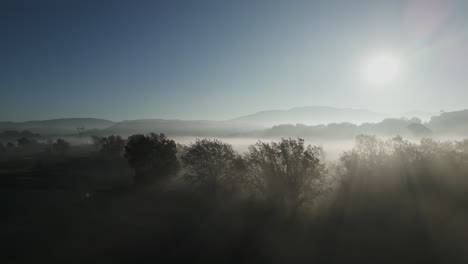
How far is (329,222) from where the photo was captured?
134ft

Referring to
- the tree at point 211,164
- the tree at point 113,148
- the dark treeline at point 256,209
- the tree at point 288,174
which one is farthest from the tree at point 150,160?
the tree at point 113,148

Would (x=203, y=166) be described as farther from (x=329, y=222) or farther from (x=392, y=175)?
(x=392, y=175)

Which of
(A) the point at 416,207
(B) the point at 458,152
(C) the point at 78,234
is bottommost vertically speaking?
(C) the point at 78,234

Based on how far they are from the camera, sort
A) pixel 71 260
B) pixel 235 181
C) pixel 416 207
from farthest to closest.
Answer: pixel 235 181
pixel 416 207
pixel 71 260

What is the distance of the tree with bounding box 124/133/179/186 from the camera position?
65.3m

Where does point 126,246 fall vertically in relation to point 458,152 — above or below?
below

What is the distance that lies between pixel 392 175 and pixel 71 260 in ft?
207

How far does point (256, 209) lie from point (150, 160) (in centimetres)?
3250

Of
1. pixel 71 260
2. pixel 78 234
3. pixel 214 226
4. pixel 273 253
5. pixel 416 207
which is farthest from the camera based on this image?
pixel 416 207

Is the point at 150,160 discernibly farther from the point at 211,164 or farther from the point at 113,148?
the point at 113,148

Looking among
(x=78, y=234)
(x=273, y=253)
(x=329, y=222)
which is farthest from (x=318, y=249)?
(x=78, y=234)

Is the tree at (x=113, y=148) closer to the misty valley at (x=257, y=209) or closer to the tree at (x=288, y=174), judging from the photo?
the misty valley at (x=257, y=209)

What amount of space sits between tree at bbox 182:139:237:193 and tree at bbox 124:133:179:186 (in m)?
6.73

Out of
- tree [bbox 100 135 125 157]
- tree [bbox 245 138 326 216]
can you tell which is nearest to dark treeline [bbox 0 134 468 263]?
tree [bbox 245 138 326 216]
